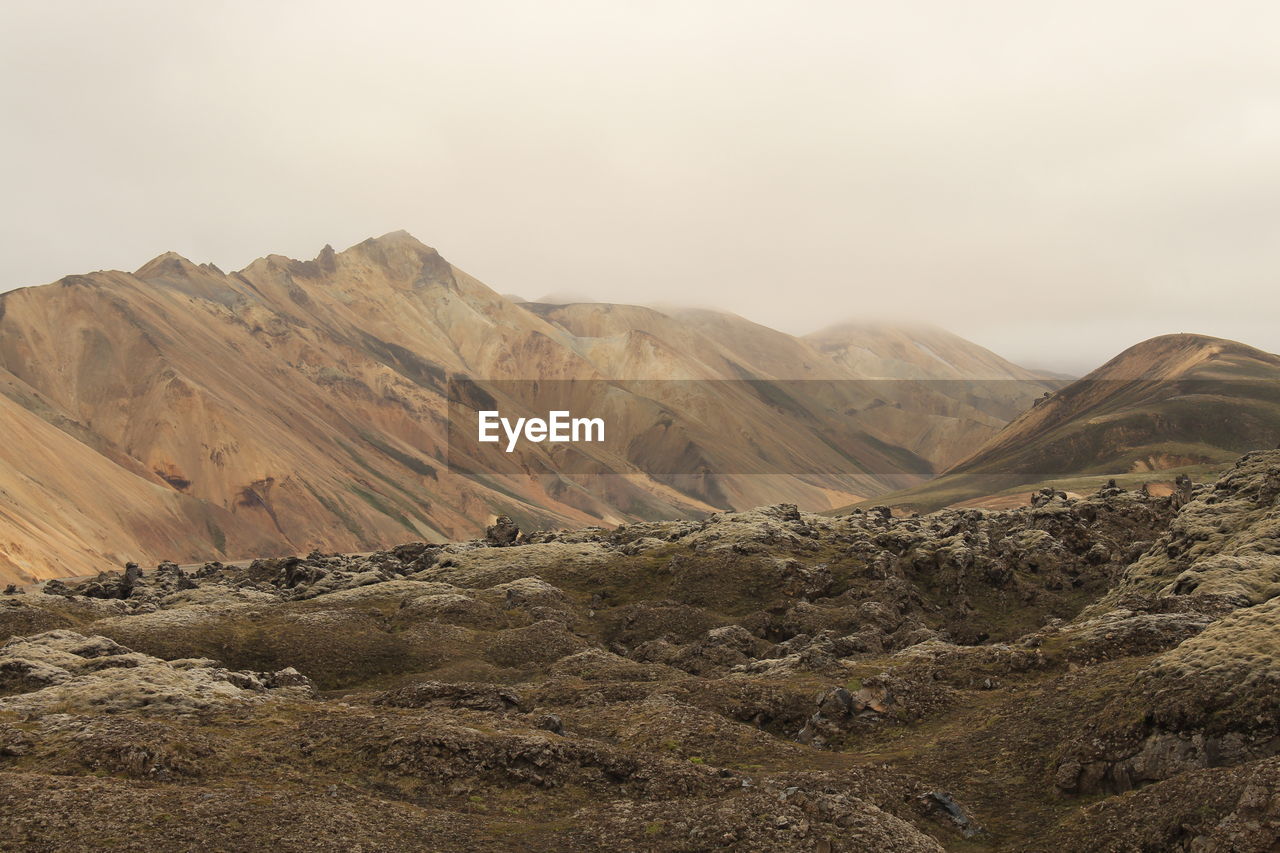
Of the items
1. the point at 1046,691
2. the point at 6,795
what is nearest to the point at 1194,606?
the point at 1046,691

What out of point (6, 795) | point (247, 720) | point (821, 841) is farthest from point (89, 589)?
point (821, 841)

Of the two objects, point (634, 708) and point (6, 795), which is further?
point (634, 708)

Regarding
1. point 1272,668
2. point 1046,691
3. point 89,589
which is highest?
point 1272,668

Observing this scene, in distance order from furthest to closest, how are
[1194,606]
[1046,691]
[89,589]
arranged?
1. [89,589]
2. [1194,606]
3. [1046,691]

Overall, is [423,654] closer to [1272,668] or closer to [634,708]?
[634,708]

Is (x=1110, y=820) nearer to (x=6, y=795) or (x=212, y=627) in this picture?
(x=6, y=795)

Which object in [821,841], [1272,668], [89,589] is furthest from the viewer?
[89,589]

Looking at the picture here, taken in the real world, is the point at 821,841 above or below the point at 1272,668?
below
